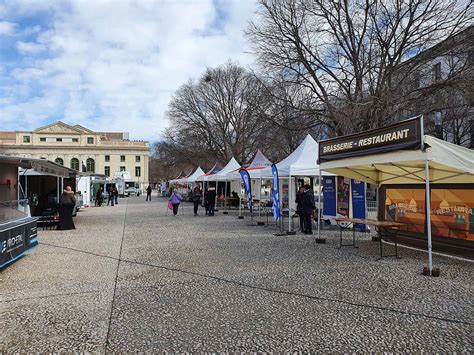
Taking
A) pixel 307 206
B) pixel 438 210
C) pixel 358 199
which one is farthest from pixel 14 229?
pixel 358 199

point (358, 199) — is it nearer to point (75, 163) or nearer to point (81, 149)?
point (75, 163)

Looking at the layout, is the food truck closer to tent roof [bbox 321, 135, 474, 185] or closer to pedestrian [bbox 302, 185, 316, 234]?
tent roof [bbox 321, 135, 474, 185]

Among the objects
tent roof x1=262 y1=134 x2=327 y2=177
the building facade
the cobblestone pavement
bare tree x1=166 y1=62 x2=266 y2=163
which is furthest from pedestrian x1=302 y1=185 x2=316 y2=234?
the building facade

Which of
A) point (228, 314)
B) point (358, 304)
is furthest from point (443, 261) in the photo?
point (228, 314)

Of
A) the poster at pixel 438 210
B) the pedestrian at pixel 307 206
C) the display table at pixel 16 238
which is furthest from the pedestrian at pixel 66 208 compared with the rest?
the poster at pixel 438 210

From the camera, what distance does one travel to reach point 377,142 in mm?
7660

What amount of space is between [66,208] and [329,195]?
389 inches

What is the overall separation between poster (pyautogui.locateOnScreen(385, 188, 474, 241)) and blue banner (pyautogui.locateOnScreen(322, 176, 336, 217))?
3.34 m

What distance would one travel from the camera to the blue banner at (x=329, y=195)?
14047 millimetres

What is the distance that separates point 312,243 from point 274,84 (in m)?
14.6

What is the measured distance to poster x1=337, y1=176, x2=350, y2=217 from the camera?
1337 cm

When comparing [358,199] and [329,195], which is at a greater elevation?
[329,195]

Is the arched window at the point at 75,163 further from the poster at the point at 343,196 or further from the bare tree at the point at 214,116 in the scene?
the poster at the point at 343,196

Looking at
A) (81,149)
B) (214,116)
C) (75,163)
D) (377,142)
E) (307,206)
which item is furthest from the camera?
(81,149)
